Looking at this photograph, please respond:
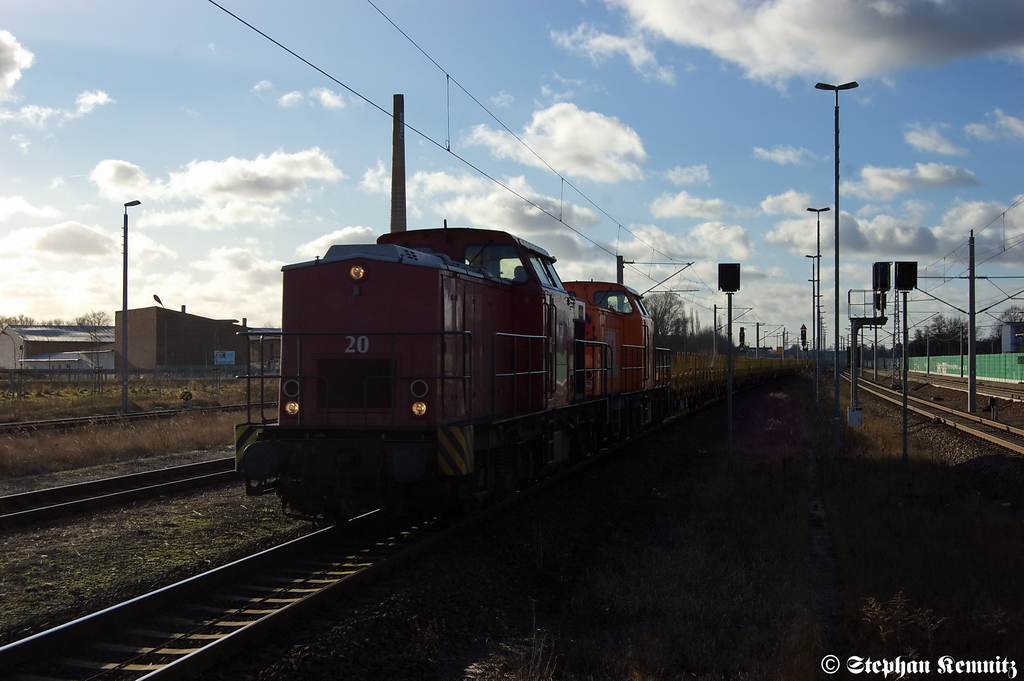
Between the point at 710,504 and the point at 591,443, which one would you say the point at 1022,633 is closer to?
the point at 710,504

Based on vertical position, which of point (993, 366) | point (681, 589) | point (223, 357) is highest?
point (223, 357)

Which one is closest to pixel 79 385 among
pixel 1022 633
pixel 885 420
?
pixel 885 420

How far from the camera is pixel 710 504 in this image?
36.0ft

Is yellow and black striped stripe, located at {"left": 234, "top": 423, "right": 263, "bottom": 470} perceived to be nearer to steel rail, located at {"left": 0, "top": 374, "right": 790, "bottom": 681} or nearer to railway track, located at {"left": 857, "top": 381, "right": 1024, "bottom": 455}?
steel rail, located at {"left": 0, "top": 374, "right": 790, "bottom": 681}

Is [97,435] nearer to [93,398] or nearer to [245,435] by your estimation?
[245,435]

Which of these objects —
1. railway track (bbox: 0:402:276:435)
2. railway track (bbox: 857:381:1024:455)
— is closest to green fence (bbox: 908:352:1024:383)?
railway track (bbox: 857:381:1024:455)

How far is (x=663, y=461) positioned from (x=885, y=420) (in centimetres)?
1478

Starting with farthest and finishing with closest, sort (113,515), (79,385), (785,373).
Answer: (785,373)
(79,385)
(113,515)

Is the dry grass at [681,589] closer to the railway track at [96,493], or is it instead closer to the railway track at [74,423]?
the railway track at [96,493]

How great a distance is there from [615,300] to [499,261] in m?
7.86

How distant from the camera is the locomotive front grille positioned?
8.56 m

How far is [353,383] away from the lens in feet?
28.4

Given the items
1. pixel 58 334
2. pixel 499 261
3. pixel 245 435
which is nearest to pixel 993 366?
pixel 499 261

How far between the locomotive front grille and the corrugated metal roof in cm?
8871
